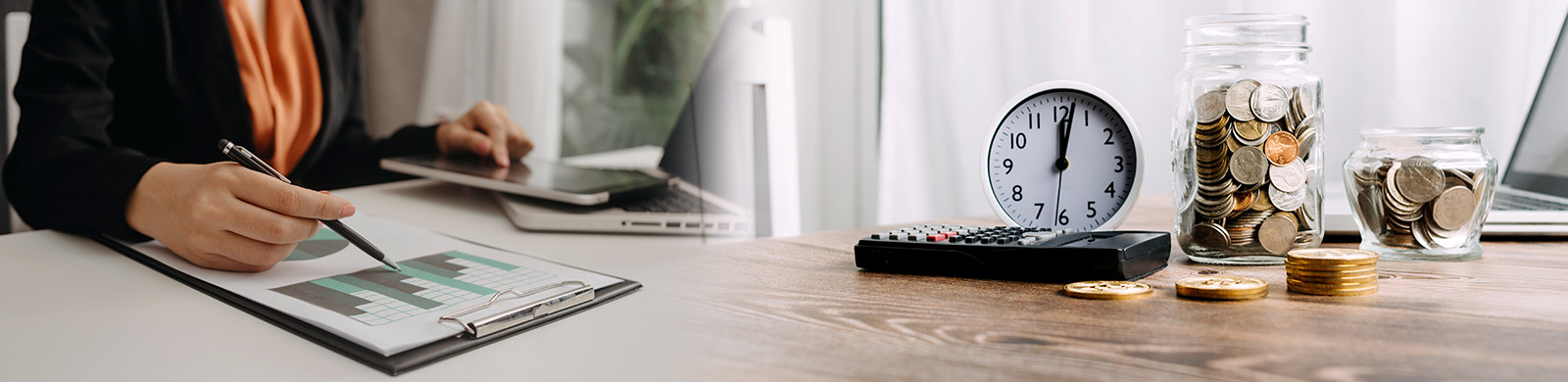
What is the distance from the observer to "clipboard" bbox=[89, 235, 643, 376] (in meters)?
0.32

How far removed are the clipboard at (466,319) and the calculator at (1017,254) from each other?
14 cm

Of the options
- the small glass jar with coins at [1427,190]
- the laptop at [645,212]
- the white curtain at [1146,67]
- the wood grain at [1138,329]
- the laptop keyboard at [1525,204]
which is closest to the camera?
the wood grain at [1138,329]

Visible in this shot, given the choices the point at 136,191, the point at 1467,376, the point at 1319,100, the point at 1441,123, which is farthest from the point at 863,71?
the point at 1467,376

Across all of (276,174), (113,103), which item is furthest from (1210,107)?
(113,103)

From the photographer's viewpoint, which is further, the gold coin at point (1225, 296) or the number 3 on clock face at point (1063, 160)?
the number 3 on clock face at point (1063, 160)

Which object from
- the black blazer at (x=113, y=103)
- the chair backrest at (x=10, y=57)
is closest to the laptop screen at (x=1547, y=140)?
the black blazer at (x=113, y=103)

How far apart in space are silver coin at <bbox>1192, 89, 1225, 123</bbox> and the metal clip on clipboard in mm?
345

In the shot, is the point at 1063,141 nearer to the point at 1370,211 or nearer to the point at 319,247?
the point at 1370,211

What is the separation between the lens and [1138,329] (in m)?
0.31

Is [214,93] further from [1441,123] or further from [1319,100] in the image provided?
[1441,123]

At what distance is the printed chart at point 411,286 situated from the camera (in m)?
0.38

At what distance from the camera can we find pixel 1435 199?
1.53ft

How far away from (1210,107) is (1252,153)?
3 cm

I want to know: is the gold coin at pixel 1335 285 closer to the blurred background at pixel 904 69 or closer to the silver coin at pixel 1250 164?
the silver coin at pixel 1250 164
